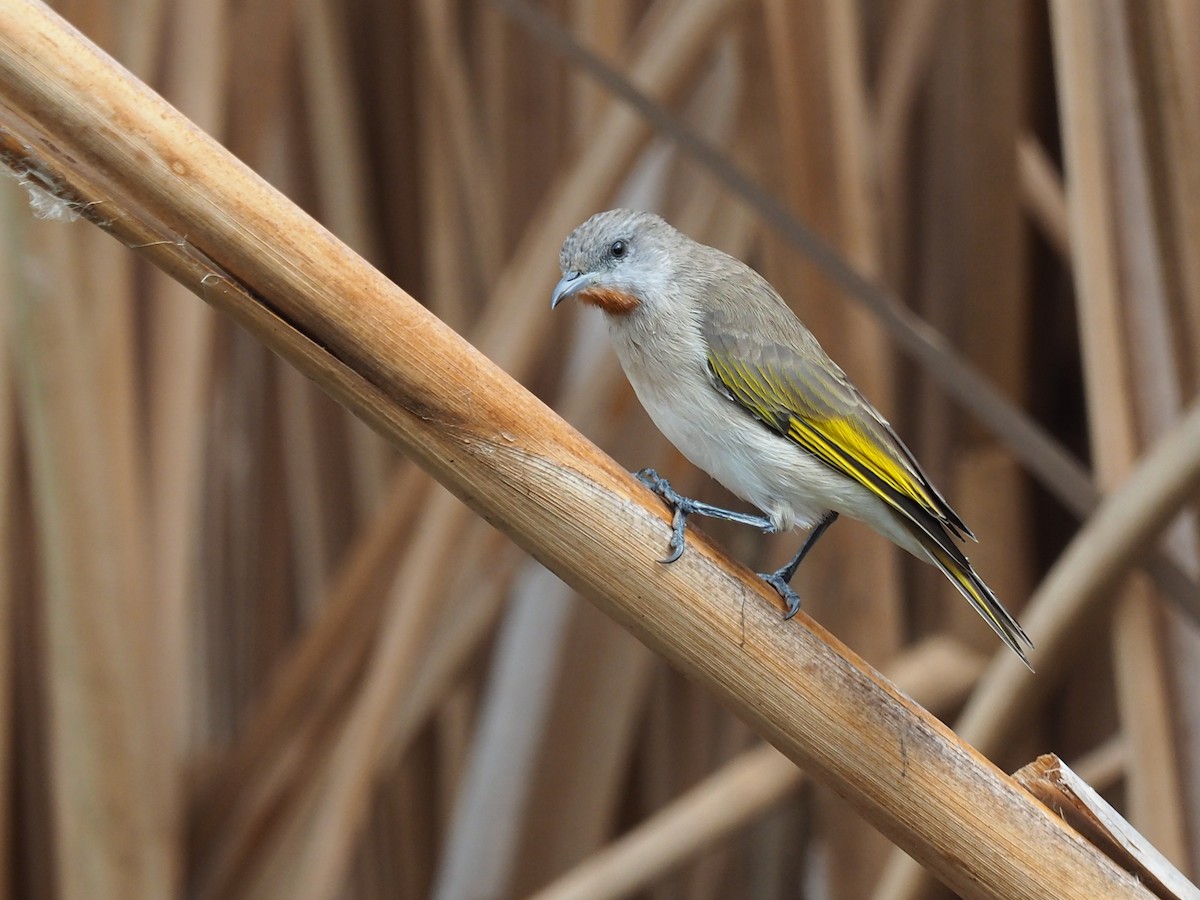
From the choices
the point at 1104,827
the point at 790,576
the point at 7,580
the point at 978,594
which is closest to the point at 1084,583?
the point at 978,594

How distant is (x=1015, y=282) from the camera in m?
1.79

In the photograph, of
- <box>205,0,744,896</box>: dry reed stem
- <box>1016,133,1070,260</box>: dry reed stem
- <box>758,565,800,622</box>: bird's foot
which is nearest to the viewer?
<box>758,565,800,622</box>: bird's foot

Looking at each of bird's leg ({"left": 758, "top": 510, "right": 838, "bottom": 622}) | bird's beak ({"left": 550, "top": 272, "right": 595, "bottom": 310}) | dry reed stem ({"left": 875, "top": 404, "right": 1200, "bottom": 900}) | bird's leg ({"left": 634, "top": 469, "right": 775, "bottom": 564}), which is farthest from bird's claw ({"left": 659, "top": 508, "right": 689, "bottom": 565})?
dry reed stem ({"left": 875, "top": 404, "right": 1200, "bottom": 900})

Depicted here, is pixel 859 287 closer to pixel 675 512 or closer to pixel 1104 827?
pixel 675 512

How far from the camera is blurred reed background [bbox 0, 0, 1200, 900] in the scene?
1423 mm

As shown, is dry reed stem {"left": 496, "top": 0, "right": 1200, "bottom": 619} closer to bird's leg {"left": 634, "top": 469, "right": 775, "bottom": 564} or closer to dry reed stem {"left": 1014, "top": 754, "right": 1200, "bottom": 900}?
bird's leg {"left": 634, "top": 469, "right": 775, "bottom": 564}

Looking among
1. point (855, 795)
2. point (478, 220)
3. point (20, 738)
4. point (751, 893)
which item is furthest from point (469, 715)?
point (855, 795)

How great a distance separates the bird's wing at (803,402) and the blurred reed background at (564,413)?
22cm

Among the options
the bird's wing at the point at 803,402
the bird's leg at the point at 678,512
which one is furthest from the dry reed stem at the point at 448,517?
the bird's leg at the point at 678,512

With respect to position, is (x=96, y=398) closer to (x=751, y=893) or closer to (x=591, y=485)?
(x=591, y=485)

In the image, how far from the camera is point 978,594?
1178 mm

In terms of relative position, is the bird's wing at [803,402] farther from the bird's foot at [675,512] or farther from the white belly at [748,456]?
the bird's foot at [675,512]

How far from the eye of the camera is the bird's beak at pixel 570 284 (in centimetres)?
131

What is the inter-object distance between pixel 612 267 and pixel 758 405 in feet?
→ 0.76
